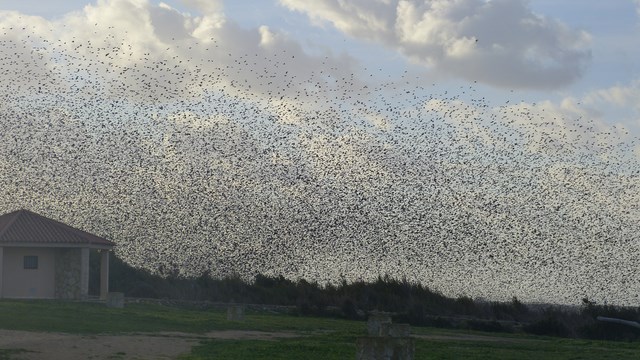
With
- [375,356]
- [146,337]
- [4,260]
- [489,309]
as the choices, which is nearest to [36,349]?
[146,337]

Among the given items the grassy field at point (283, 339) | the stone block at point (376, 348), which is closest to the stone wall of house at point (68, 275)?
the grassy field at point (283, 339)

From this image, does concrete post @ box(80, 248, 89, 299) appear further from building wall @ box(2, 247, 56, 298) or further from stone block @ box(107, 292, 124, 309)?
stone block @ box(107, 292, 124, 309)

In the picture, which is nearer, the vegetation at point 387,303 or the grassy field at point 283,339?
the grassy field at point 283,339

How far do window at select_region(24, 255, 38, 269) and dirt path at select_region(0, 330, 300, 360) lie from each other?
1807 centimetres

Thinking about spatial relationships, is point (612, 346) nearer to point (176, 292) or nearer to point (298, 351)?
point (298, 351)

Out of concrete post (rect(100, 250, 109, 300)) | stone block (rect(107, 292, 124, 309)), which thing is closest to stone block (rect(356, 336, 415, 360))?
stone block (rect(107, 292, 124, 309))

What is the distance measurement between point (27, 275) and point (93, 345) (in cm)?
2280

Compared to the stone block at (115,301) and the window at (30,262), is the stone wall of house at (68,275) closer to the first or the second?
the window at (30,262)

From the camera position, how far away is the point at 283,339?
31.9m

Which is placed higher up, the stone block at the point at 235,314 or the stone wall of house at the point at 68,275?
the stone wall of house at the point at 68,275

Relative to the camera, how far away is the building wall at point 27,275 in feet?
152

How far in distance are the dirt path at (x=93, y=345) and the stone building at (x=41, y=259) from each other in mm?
17701

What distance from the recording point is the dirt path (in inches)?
902

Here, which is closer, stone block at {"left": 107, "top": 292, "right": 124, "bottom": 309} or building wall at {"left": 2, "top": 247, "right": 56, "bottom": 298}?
stone block at {"left": 107, "top": 292, "right": 124, "bottom": 309}
